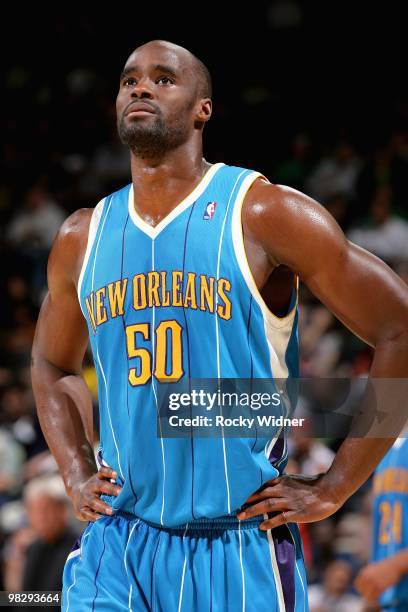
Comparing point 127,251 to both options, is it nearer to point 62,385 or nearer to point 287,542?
point 62,385

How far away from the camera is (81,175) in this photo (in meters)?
11.6

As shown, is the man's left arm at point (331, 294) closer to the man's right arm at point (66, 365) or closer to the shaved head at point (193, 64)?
the shaved head at point (193, 64)

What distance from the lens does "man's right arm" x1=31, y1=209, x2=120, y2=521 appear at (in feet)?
12.7

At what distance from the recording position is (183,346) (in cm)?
345

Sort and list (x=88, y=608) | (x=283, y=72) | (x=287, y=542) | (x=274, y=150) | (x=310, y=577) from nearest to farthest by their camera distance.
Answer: (x=88, y=608) < (x=287, y=542) < (x=310, y=577) < (x=274, y=150) < (x=283, y=72)

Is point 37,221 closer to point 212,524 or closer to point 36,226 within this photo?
point 36,226

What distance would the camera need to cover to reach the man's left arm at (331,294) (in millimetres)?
3430

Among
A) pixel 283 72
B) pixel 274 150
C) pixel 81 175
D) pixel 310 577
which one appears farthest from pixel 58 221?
pixel 310 577

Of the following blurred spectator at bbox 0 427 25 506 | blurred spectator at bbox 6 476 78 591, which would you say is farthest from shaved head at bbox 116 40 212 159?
blurred spectator at bbox 0 427 25 506

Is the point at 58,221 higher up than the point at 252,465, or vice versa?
the point at 58,221

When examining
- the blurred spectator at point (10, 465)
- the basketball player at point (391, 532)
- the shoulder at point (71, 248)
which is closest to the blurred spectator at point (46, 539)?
the blurred spectator at point (10, 465)

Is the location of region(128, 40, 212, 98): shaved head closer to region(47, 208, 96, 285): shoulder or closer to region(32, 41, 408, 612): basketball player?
region(32, 41, 408, 612): basketball player

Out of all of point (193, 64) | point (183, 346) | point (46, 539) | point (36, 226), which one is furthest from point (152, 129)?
point (36, 226)

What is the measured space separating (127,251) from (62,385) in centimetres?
71
